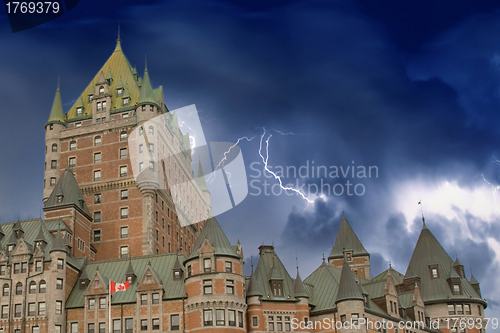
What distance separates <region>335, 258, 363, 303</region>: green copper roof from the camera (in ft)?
281

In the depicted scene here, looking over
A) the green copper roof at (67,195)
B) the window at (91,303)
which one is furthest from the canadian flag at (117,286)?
the green copper roof at (67,195)

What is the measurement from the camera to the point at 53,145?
116438 millimetres

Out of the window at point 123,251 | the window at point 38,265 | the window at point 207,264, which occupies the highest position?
the window at point 123,251

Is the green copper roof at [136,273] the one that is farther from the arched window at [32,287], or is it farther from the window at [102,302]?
the arched window at [32,287]

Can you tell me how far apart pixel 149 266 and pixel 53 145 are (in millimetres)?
42717

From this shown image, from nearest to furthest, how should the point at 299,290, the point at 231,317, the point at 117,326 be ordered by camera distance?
1. the point at 231,317
2. the point at 117,326
3. the point at 299,290

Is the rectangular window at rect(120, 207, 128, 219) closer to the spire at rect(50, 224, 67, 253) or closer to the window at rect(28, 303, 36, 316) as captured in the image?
the spire at rect(50, 224, 67, 253)

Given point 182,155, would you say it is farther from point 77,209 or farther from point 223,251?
point 223,251

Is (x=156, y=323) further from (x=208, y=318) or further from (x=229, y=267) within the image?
(x=229, y=267)

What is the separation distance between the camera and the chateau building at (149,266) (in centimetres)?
8150

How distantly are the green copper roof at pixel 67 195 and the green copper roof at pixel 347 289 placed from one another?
42.4 m

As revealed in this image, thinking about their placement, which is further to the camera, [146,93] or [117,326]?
[146,93]

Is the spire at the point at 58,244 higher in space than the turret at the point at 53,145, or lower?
lower

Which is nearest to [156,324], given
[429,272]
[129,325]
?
[129,325]
